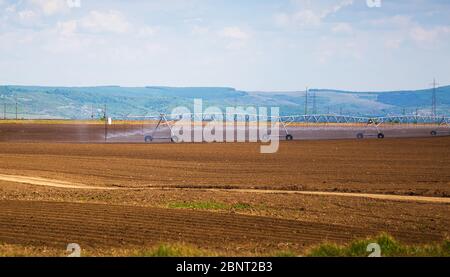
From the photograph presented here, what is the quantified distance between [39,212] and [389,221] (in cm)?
1081

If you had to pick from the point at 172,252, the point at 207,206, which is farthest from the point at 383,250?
the point at 207,206

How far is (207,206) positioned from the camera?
1130 inches

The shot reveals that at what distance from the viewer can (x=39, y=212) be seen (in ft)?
84.5

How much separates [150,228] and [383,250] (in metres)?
7.45

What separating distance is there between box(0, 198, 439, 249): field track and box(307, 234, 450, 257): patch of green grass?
2509 millimetres

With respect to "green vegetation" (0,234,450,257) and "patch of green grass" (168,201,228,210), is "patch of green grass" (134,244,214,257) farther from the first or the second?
"patch of green grass" (168,201,228,210)

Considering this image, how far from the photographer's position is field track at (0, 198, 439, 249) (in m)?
20.3

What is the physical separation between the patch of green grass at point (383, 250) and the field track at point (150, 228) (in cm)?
251

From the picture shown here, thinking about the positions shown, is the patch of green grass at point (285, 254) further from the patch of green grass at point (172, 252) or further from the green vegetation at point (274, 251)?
the patch of green grass at point (172, 252)

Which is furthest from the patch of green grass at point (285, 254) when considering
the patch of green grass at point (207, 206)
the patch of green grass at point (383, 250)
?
the patch of green grass at point (207, 206)

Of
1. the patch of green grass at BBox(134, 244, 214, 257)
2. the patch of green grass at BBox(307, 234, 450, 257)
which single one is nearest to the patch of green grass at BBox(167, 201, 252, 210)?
the patch of green grass at BBox(307, 234, 450, 257)

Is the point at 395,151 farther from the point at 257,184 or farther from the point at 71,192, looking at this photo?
the point at 71,192

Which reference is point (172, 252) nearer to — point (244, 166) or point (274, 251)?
point (274, 251)

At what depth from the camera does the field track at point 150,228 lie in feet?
66.7
